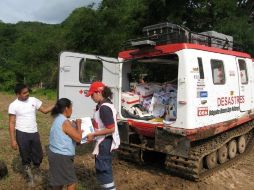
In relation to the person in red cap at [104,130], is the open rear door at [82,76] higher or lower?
higher

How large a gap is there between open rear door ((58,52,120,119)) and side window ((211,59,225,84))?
2010 mm

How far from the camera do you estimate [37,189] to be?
248 inches

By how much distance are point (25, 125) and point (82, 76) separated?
1.48 m

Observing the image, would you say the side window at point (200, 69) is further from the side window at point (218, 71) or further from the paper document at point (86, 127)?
the paper document at point (86, 127)

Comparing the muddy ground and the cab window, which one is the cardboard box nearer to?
the muddy ground

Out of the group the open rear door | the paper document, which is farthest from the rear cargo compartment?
the paper document

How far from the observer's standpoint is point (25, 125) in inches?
249

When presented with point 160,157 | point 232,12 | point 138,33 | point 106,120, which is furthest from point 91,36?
point 106,120

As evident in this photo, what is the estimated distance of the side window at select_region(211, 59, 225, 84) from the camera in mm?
7102

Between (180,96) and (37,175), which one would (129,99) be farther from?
(37,175)

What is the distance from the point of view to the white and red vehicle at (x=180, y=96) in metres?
6.57

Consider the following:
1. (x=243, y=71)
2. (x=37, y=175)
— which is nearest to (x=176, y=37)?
(x=243, y=71)

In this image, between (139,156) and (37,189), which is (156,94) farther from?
(37,189)

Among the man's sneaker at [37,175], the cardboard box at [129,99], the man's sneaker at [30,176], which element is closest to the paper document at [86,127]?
the man's sneaker at [30,176]
